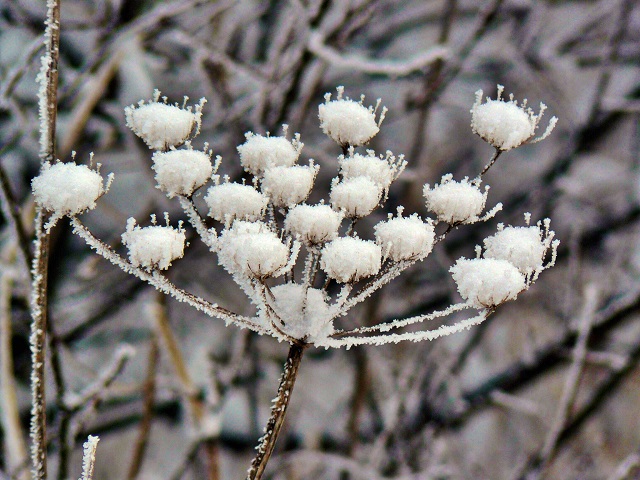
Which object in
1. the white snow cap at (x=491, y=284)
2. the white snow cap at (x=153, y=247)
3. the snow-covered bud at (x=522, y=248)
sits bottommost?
the white snow cap at (x=491, y=284)

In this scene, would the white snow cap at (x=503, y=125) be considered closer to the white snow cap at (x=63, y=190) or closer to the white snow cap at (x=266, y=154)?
the white snow cap at (x=266, y=154)

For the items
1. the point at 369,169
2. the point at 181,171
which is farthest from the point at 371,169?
the point at 181,171

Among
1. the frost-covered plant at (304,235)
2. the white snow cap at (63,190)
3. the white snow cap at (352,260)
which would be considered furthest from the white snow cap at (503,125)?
the white snow cap at (63,190)

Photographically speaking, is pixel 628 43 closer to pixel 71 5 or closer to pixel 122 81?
pixel 122 81

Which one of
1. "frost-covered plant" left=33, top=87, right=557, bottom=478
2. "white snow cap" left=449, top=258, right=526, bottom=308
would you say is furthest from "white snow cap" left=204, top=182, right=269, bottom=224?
"white snow cap" left=449, top=258, right=526, bottom=308

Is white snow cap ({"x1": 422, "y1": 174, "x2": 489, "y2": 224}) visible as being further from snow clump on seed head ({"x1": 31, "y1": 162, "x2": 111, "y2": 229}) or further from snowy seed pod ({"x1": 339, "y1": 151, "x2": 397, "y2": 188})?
snow clump on seed head ({"x1": 31, "y1": 162, "x2": 111, "y2": 229})

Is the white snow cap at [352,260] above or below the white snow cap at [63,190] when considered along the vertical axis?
below
